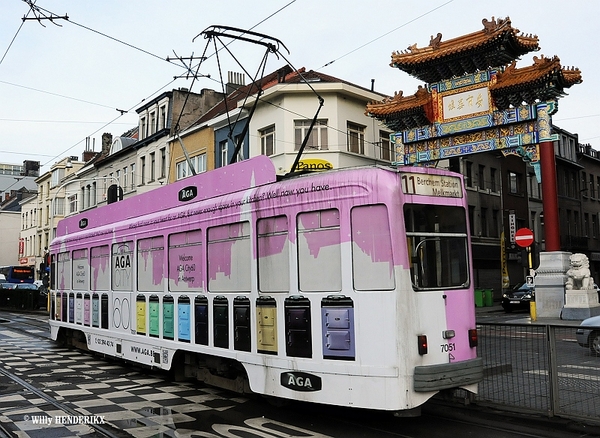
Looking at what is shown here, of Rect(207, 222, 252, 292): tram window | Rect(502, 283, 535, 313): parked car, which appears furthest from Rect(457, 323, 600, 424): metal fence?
Rect(502, 283, 535, 313): parked car

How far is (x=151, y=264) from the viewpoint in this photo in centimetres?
1023

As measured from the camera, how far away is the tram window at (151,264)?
9891mm

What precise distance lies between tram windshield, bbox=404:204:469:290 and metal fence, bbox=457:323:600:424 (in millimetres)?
1409

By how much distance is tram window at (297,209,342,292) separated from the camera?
267 inches

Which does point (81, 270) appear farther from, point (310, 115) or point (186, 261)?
point (310, 115)

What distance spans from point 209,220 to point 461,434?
14.3 feet

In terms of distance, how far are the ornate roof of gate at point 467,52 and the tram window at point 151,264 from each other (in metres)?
17.0

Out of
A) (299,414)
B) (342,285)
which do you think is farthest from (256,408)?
(342,285)

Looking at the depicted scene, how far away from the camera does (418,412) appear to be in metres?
6.38

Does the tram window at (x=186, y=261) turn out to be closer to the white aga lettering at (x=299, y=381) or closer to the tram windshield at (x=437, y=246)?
the white aga lettering at (x=299, y=381)

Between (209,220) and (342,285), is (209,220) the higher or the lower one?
the higher one

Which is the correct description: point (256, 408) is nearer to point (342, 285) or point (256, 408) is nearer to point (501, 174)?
point (342, 285)

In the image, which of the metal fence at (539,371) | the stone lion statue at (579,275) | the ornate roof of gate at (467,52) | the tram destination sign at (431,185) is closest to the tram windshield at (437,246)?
the tram destination sign at (431,185)

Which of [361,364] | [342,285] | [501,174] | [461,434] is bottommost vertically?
[461,434]
